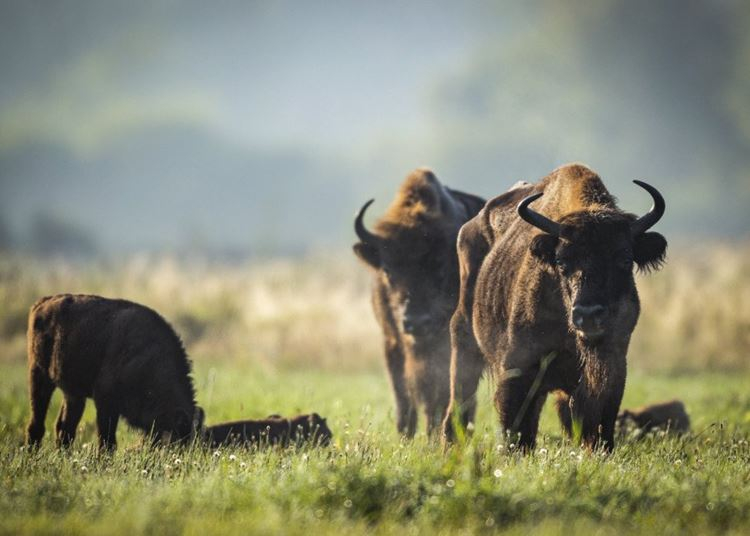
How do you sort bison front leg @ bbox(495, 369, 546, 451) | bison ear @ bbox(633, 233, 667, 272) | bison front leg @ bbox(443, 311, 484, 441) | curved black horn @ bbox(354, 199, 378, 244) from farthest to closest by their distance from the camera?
curved black horn @ bbox(354, 199, 378, 244), bison front leg @ bbox(443, 311, 484, 441), bison front leg @ bbox(495, 369, 546, 451), bison ear @ bbox(633, 233, 667, 272)

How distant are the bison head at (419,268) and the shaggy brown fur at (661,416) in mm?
2492

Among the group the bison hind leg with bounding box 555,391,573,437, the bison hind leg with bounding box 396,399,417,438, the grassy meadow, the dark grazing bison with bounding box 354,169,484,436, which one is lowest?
the bison hind leg with bounding box 396,399,417,438

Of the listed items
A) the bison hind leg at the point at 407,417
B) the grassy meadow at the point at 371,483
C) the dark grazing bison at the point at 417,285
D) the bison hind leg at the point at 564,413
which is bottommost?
the bison hind leg at the point at 407,417

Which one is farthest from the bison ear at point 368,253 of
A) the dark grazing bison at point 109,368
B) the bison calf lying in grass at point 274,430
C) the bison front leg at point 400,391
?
the dark grazing bison at point 109,368

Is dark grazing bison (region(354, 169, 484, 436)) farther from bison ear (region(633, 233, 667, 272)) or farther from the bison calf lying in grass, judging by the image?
bison ear (region(633, 233, 667, 272))

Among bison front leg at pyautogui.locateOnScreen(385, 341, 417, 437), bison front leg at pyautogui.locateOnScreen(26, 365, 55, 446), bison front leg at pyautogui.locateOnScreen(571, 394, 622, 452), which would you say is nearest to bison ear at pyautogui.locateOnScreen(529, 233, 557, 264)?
bison front leg at pyautogui.locateOnScreen(571, 394, 622, 452)

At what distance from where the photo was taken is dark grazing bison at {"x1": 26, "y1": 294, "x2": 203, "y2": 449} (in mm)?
9016

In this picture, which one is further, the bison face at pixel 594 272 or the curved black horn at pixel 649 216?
the curved black horn at pixel 649 216

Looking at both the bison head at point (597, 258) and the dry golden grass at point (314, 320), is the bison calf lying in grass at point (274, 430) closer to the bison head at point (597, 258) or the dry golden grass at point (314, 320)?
the bison head at point (597, 258)

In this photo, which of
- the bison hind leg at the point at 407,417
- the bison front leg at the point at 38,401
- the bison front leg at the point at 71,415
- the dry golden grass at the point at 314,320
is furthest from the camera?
the dry golden grass at the point at 314,320

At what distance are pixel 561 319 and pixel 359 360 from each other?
13.6m

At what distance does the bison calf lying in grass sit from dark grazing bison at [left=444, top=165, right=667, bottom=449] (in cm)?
203

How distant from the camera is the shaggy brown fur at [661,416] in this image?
36.8ft

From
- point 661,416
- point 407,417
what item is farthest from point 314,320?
point 661,416
